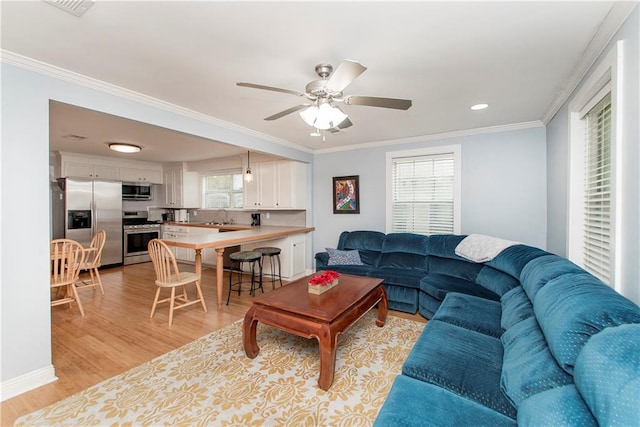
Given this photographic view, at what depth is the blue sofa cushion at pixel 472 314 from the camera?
81.4 inches

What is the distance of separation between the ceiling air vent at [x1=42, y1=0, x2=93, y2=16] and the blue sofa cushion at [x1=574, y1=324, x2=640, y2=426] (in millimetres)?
2647

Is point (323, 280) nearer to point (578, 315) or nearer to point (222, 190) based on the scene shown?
point (578, 315)

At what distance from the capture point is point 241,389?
2018mm

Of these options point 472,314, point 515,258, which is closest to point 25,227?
point 472,314

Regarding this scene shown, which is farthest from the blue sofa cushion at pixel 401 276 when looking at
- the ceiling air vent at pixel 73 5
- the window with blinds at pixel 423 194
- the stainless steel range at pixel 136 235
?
the stainless steel range at pixel 136 235

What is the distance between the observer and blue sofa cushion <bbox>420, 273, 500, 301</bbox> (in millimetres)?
2858

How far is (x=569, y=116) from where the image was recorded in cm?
244

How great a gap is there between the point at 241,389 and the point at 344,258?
7.63ft

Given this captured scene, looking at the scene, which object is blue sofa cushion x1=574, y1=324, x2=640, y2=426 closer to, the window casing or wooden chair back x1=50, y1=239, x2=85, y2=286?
the window casing

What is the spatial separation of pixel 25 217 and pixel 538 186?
16.5ft

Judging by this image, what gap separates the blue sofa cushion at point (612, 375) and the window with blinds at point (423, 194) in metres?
3.21

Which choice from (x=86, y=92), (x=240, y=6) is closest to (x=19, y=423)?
(x=86, y=92)

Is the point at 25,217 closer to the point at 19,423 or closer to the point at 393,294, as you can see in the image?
the point at 19,423

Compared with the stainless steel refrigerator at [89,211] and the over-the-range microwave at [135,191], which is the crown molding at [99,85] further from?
the over-the-range microwave at [135,191]
